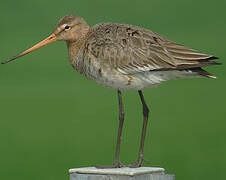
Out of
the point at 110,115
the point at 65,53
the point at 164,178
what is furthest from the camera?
the point at 65,53

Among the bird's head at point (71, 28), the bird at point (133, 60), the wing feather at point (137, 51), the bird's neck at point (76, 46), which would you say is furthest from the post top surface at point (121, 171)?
the bird's head at point (71, 28)

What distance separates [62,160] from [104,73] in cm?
611

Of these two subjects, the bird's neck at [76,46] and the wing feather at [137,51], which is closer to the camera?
the wing feather at [137,51]

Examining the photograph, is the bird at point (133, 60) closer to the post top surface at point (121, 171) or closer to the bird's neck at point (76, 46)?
the bird's neck at point (76, 46)

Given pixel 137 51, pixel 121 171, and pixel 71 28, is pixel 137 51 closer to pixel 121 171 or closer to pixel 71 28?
pixel 71 28

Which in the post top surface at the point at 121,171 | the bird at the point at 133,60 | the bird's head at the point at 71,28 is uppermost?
the bird's head at the point at 71,28

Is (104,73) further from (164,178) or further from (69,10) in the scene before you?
(69,10)

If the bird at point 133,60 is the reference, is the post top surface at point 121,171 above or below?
below

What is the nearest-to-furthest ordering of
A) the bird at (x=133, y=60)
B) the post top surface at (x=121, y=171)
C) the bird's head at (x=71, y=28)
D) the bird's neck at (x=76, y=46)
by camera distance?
1. the post top surface at (x=121, y=171)
2. the bird at (x=133, y=60)
3. the bird's neck at (x=76, y=46)
4. the bird's head at (x=71, y=28)

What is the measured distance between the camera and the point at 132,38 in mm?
10570

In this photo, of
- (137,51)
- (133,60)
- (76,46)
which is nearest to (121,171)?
(133,60)

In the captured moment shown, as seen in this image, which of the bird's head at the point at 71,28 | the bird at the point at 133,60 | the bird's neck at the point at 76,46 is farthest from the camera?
the bird's head at the point at 71,28

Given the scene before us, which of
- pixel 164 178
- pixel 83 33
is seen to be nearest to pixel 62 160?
pixel 83 33

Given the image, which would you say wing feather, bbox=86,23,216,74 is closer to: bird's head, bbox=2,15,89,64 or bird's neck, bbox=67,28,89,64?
bird's neck, bbox=67,28,89,64
